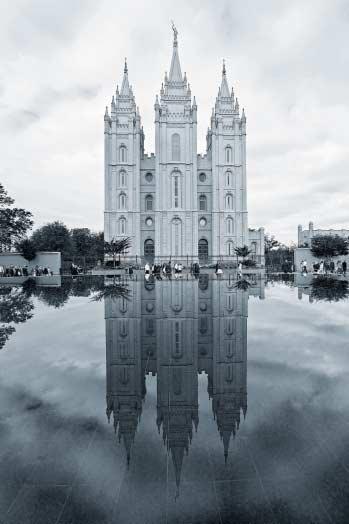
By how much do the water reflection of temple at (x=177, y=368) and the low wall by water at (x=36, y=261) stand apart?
2637 centimetres

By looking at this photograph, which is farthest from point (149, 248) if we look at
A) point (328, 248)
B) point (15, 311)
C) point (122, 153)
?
point (15, 311)

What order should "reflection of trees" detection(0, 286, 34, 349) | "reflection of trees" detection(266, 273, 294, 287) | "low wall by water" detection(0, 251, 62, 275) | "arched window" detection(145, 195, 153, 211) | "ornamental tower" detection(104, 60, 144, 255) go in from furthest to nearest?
"arched window" detection(145, 195, 153, 211), "ornamental tower" detection(104, 60, 144, 255), "low wall by water" detection(0, 251, 62, 275), "reflection of trees" detection(266, 273, 294, 287), "reflection of trees" detection(0, 286, 34, 349)

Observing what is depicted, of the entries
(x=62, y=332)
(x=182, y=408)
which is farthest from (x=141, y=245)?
(x=182, y=408)

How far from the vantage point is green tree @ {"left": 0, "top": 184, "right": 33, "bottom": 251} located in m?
29.8

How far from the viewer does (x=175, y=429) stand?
2754mm

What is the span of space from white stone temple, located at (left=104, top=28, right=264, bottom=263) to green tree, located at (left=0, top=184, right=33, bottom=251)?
15.5 metres

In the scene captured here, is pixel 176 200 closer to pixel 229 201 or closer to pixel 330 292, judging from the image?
pixel 229 201

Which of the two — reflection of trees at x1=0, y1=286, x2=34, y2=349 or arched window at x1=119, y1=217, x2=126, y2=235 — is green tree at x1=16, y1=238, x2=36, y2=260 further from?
reflection of trees at x1=0, y1=286, x2=34, y2=349

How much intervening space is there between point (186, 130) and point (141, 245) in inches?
674

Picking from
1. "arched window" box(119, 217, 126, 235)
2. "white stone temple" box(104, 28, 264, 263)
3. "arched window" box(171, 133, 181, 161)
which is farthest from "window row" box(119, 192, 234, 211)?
"arched window" box(171, 133, 181, 161)

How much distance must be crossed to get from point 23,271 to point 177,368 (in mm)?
29553

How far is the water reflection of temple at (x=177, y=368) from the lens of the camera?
2824 mm

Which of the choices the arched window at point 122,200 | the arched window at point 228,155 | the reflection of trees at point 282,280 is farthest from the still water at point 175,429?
the arched window at point 228,155

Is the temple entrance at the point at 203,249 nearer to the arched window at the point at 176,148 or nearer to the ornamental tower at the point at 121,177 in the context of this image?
the ornamental tower at the point at 121,177
